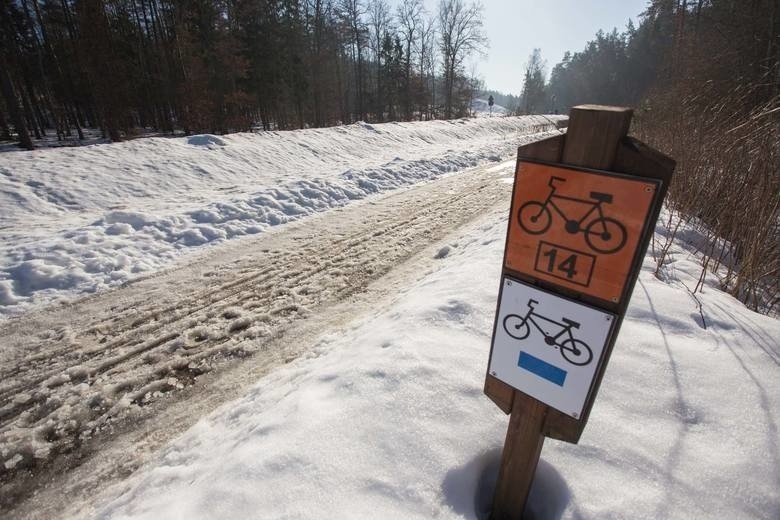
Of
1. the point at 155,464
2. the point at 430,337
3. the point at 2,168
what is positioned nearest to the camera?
the point at 155,464

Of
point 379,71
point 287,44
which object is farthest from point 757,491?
point 379,71

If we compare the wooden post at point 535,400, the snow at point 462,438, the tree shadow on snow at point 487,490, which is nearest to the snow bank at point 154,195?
the snow at point 462,438

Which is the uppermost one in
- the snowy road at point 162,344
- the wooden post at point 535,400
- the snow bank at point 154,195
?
the wooden post at point 535,400

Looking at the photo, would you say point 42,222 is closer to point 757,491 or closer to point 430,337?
point 430,337

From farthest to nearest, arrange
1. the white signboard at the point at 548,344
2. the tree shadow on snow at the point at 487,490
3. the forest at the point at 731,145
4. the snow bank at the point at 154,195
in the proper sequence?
the snow bank at the point at 154,195 < the forest at the point at 731,145 < the tree shadow on snow at the point at 487,490 < the white signboard at the point at 548,344

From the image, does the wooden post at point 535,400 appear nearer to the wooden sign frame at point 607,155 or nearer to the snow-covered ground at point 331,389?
the wooden sign frame at point 607,155

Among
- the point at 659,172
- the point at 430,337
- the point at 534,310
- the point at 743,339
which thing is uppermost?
the point at 659,172

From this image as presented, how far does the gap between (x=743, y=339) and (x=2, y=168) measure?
1196cm

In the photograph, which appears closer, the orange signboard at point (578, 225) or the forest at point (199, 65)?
the orange signboard at point (578, 225)

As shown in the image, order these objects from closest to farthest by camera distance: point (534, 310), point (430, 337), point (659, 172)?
1. point (659, 172)
2. point (534, 310)
3. point (430, 337)

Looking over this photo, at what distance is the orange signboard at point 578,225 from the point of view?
0.87 m

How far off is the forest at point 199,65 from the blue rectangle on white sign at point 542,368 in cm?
1892

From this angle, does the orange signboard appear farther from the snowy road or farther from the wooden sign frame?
the snowy road

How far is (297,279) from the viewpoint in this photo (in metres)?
4.37
